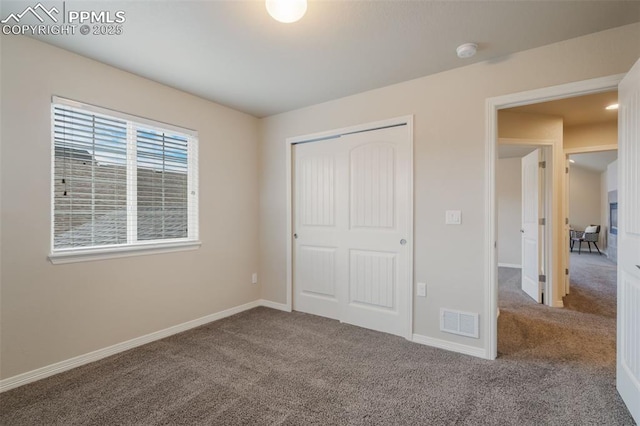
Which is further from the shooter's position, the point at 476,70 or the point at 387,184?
the point at 387,184

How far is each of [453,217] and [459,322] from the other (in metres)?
0.92

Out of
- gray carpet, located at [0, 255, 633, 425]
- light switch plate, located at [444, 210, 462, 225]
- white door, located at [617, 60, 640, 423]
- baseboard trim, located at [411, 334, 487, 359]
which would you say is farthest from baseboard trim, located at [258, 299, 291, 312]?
white door, located at [617, 60, 640, 423]

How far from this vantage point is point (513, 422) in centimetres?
174

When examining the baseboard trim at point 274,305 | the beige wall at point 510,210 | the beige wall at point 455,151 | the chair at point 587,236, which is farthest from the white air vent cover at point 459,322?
the chair at point 587,236

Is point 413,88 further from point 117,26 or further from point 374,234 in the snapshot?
point 117,26

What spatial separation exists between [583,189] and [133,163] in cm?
1227

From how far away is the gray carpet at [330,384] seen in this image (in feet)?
5.90

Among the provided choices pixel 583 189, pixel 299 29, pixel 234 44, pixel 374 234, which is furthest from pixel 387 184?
pixel 583 189

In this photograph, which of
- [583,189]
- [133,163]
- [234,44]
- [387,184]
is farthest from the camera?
Result: [583,189]

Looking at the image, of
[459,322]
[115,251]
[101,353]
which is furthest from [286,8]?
[101,353]

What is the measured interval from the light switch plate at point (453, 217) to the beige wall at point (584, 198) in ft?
32.2

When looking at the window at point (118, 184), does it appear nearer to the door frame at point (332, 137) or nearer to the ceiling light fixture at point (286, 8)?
the door frame at point (332, 137)

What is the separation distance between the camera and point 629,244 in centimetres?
180

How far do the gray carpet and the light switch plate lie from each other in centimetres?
113
